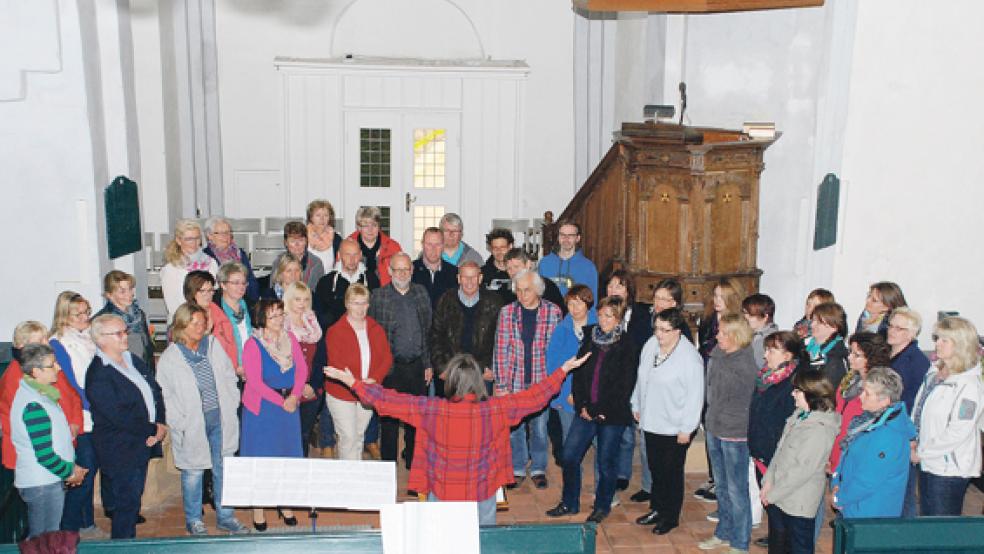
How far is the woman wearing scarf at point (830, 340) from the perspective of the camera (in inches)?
251

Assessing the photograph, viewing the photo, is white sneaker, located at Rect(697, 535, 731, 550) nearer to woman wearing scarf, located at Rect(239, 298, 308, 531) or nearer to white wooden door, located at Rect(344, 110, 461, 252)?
woman wearing scarf, located at Rect(239, 298, 308, 531)

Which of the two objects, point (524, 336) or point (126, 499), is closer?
point (126, 499)

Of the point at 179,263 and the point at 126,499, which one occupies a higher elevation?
the point at 179,263

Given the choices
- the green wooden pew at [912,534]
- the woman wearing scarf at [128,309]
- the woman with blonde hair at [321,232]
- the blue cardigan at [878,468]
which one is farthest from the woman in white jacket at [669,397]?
the woman wearing scarf at [128,309]

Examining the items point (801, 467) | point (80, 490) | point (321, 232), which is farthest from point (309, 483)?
point (321, 232)

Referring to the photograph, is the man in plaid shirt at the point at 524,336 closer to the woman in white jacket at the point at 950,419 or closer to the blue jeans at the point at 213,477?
the blue jeans at the point at 213,477

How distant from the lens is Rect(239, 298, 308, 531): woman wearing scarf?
254 inches

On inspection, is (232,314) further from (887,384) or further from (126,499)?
(887,384)

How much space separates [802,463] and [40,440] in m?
3.97

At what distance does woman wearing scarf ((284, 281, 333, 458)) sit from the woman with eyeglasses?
119 cm

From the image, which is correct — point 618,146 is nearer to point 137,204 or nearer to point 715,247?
point 715,247

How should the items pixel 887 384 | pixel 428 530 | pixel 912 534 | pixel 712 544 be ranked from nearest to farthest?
pixel 428 530 < pixel 912 534 < pixel 887 384 < pixel 712 544

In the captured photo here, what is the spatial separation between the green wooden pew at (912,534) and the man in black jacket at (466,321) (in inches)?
123

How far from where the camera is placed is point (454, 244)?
328 inches
